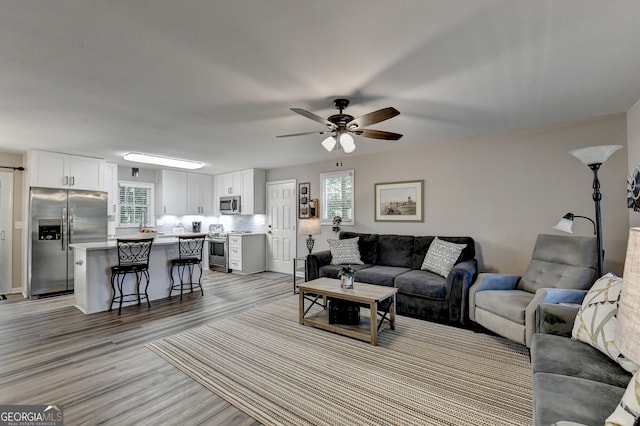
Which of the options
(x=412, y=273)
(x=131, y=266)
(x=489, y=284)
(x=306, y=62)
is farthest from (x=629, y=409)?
(x=131, y=266)

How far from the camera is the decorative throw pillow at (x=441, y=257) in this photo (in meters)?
3.89

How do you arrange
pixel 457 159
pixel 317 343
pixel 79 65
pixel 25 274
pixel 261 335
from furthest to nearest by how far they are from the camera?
pixel 25 274 → pixel 457 159 → pixel 261 335 → pixel 317 343 → pixel 79 65

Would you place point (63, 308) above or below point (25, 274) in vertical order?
below

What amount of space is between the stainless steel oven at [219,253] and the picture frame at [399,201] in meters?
3.66

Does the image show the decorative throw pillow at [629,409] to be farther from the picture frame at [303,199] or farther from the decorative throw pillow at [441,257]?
the picture frame at [303,199]

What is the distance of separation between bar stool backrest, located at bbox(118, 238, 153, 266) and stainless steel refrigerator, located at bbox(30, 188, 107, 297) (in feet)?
Answer: 6.27

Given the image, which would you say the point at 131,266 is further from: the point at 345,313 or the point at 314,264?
the point at 345,313

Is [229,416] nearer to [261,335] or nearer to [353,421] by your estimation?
[353,421]

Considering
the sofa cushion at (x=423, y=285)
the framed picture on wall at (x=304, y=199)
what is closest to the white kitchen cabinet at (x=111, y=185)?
the framed picture on wall at (x=304, y=199)

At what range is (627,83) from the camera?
8.50ft

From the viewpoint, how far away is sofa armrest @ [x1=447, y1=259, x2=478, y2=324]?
337 cm

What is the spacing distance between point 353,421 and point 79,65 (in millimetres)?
3210

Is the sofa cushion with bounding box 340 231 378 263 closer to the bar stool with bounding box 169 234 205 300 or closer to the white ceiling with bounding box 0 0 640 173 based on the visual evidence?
the white ceiling with bounding box 0 0 640 173

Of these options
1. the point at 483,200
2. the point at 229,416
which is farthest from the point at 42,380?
the point at 483,200
